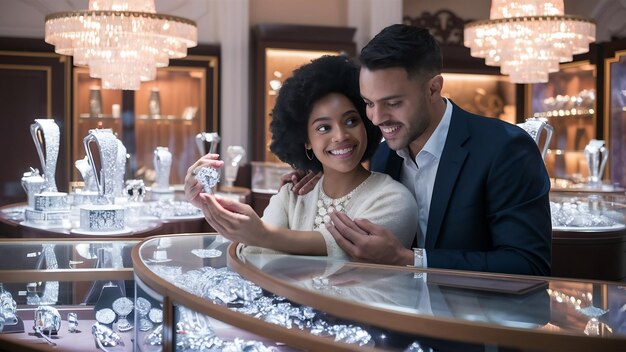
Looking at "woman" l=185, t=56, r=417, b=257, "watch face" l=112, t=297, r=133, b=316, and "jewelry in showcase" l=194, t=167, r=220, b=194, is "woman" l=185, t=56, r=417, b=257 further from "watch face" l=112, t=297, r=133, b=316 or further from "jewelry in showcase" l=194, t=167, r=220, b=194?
"watch face" l=112, t=297, r=133, b=316

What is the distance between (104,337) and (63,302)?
0.17m

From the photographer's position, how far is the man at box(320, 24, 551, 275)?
76.6 inches

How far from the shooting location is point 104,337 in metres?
2.14

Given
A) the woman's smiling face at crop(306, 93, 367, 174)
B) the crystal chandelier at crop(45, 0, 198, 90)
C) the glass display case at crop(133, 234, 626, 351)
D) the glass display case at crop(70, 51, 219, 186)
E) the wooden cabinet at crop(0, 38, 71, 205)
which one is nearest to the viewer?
the glass display case at crop(133, 234, 626, 351)

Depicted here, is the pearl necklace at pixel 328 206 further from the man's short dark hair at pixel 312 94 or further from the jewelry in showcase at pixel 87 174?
the jewelry in showcase at pixel 87 174

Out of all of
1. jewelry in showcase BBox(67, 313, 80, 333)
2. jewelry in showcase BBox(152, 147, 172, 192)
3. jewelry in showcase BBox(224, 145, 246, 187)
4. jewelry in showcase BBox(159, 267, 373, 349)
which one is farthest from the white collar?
jewelry in showcase BBox(224, 145, 246, 187)

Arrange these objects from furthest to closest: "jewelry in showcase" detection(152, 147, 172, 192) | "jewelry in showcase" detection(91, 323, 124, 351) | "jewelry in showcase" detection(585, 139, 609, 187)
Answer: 1. "jewelry in showcase" detection(585, 139, 609, 187)
2. "jewelry in showcase" detection(152, 147, 172, 192)
3. "jewelry in showcase" detection(91, 323, 124, 351)

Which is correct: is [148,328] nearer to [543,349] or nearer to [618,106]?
[543,349]

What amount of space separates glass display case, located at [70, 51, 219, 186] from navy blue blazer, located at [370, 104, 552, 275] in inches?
238

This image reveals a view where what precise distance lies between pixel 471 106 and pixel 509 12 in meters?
3.38

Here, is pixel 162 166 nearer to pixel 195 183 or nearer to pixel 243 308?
pixel 195 183

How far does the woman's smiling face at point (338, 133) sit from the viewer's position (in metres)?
2.03

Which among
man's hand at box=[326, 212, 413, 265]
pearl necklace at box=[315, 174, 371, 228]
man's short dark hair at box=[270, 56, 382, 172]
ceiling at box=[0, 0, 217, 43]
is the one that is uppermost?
ceiling at box=[0, 0, 217, 43]

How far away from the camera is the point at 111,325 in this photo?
218 centimetres
